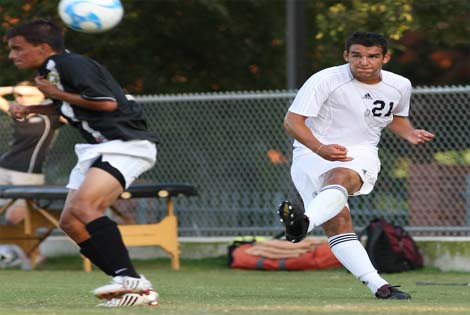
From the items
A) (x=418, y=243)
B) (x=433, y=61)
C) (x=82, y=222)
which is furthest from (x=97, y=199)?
(x=433, y=61)

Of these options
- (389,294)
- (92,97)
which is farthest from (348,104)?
(92,97)

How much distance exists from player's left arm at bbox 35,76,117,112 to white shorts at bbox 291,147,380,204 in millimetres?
1563

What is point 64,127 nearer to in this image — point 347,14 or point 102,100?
point 347,14

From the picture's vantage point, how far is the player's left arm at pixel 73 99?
8016mm

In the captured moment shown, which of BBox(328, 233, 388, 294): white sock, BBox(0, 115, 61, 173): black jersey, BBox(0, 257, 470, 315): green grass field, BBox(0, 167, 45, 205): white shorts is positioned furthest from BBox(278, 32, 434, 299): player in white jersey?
BBox(0, 167, 45, 205): white shorts

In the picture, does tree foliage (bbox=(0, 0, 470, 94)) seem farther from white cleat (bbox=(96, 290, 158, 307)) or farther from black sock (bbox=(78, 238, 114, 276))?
white cleat (bbox=(96, 290, 158, 307))

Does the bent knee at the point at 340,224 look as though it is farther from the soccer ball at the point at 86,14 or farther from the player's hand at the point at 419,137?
the soccer ball at the point at 86,14

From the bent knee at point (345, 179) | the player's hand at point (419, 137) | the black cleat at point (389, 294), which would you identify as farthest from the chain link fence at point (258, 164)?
the black cleat at point (389, 294)

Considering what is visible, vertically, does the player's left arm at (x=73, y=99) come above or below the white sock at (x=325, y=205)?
above

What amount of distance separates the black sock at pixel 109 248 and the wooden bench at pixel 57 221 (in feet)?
16.0

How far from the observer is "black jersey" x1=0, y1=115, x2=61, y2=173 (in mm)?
13906

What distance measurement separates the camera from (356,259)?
876cm

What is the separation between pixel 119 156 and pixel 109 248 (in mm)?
562

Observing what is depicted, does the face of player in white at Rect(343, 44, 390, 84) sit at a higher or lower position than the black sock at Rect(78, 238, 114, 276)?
higher
